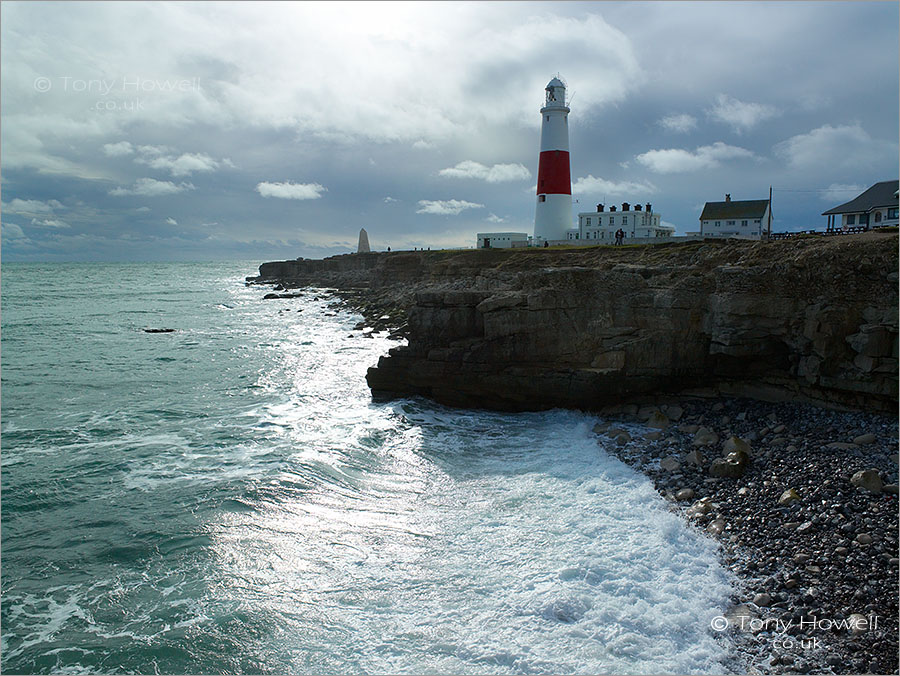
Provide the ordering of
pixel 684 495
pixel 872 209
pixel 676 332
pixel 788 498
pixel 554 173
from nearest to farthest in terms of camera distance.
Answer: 1. pixel 788 498
2. pixel 684 495
3. pixel 676 332
4. pixel 872 209
5. pixel 554 173

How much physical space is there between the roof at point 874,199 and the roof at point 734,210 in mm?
5558

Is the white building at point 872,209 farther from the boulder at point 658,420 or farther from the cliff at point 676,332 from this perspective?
the boulder at point 658,420

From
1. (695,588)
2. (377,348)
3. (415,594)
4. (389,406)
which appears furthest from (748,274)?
(377,348)

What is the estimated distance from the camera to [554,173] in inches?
1682

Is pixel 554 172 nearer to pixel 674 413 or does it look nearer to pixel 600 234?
pixel 600 234

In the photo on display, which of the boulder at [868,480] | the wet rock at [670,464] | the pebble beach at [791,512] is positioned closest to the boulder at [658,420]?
the pebble beach at [791,512]

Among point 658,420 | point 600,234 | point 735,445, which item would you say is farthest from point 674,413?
point 600,234

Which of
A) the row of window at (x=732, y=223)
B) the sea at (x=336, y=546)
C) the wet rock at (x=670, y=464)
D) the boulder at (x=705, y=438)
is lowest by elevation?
the sea at (x=336, y=546)

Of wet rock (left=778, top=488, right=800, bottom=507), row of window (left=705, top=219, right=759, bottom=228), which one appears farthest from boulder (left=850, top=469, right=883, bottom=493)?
row of window (left=705, top=219, right=759, bottom=228)

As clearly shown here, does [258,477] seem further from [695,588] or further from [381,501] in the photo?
[695,588]

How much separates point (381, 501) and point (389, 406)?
6932mm

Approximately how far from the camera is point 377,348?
95.1 feet

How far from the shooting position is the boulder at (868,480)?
10.1 metres

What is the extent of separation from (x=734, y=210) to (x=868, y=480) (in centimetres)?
3697
